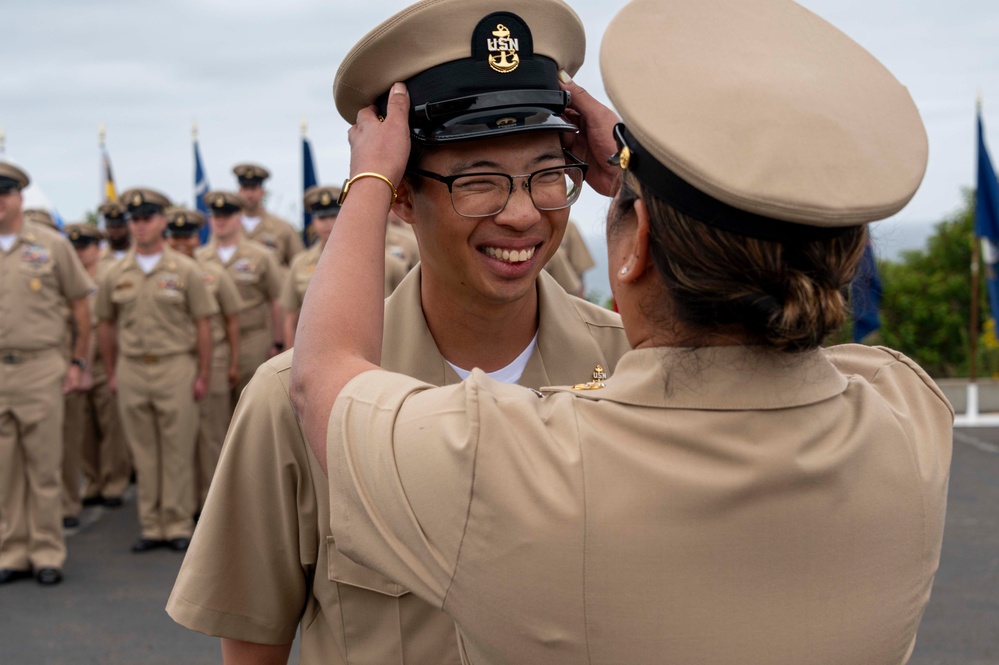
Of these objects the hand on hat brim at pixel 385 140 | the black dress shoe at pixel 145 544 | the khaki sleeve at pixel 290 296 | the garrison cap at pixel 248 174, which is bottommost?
→ the black dress shoe at pixel 145 544

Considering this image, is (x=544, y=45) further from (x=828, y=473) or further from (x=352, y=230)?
(x=828, y=473)

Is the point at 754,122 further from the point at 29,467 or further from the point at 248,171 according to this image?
the point at 248,171

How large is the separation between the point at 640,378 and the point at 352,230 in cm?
53

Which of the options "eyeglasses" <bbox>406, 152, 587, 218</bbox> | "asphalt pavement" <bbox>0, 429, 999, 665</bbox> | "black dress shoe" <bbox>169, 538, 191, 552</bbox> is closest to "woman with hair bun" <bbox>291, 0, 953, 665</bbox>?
"eyeglasses" <bbox>406, 152, 587, 218</bbox>

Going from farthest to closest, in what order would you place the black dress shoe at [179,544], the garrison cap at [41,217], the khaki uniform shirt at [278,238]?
1. the khaki uniform shirt at [278,238]
2. the garrison cap at [41,217]
3. the black dress shoe at [179,544]

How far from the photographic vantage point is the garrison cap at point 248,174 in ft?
40.7

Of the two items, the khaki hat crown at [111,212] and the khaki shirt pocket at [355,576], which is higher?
the khaki hat crown at [111,212]

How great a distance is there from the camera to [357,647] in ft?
6.55

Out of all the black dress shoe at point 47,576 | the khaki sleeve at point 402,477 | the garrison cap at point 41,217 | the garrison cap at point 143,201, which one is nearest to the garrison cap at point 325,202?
the garrison cap at point 143,201

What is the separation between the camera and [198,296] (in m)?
8.28

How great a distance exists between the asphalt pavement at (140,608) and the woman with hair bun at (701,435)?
4424mm

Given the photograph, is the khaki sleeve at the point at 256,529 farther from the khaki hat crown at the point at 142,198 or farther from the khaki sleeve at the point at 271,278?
the khaki sleeve at the point at 271,278

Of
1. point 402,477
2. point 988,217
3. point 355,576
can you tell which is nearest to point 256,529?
point 355,576

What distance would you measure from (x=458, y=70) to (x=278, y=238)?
10203mm
